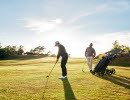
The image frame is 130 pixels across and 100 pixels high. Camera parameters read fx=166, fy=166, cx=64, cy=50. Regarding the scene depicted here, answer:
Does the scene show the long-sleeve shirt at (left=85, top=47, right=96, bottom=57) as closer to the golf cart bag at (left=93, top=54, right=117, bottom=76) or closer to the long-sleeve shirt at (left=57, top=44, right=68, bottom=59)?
the golf cart bag at (left=93, top=54, right=117, bottom=76)

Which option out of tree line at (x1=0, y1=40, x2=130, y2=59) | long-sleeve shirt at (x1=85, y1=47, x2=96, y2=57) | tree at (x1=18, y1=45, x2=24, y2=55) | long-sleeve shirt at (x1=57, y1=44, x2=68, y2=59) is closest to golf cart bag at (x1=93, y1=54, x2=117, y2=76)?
long-sleeve shirt at (x1=85, y1=47, x2=96, y2=57)

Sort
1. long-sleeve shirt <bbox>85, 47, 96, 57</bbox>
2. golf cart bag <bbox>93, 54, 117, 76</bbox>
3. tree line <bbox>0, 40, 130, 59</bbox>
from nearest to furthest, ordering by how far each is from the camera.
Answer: golf cart bag <bbox>93, 54, 117, 76</bbox> < long-sleeve shirt <bbox>85, 47, 96, 57</bbox> < tree line <bbox>0, 40, 130, 59</bbox>

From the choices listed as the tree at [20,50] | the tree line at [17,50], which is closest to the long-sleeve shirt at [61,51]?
the tree line at [17,50]

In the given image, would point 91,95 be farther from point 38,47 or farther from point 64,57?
point 38,47

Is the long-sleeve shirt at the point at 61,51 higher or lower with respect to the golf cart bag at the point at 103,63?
higher

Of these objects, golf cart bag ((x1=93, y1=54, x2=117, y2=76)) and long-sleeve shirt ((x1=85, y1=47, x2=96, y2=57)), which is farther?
long-sleeve shirt ((x1=85, y1=47, x2=96, y2=57))

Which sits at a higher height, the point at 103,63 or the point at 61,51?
the point at 61,51

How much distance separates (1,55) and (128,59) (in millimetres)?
77343

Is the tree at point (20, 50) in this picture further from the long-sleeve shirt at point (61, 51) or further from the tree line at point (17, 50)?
the long-sleeve shirt at point (61, 51)

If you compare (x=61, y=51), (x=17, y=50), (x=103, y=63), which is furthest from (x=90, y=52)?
(x=17, y=50)

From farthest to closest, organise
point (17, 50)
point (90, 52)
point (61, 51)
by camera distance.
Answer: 1. point (17, 50)
2. point (90, 52)
3. point (61, 51)

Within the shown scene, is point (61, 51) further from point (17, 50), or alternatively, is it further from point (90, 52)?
point (17, 50)

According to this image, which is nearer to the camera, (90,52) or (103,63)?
(103,63)

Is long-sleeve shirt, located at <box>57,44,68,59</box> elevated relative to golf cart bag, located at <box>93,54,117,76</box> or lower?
elevated
